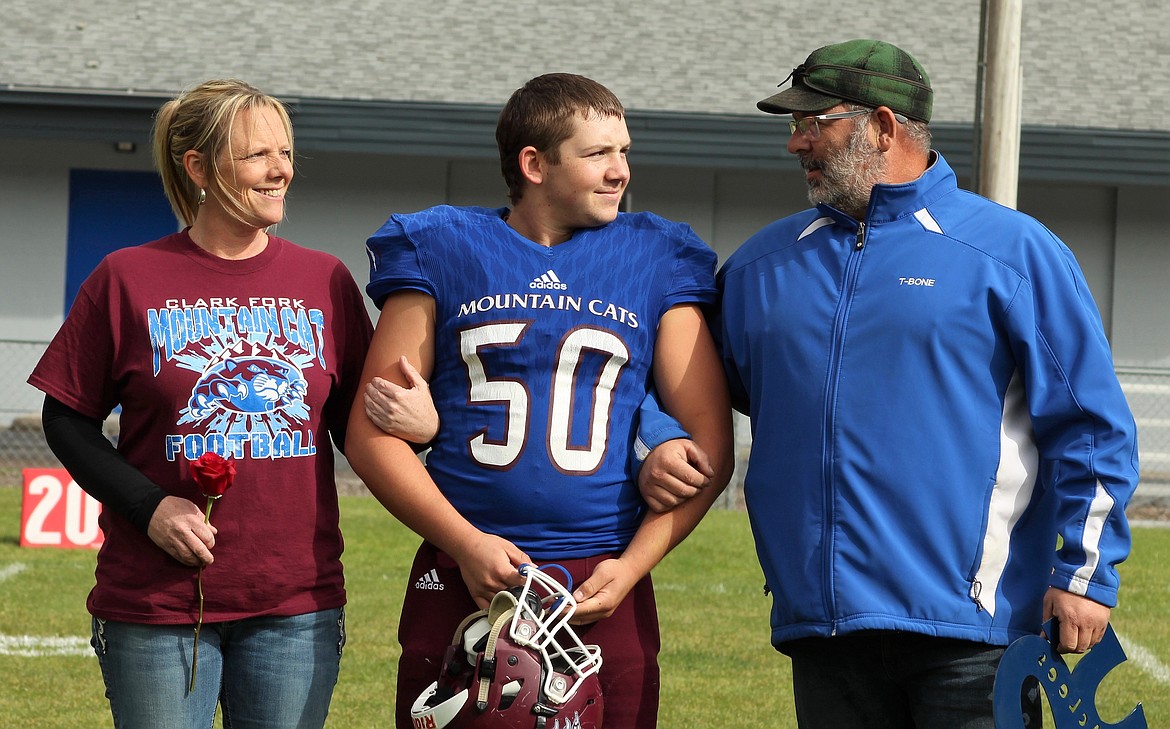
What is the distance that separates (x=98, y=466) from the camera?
304 centimetres

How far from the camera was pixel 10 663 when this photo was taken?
6.35 meters

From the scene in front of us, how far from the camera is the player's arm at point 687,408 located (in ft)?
9.79

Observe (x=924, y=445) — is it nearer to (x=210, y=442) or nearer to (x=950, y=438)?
(x=950, y=438)

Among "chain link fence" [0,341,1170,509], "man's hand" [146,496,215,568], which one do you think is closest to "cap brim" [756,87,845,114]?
"man's hand" [146,496,215,568]

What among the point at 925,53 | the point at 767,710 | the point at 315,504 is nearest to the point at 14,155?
the point at 925,53

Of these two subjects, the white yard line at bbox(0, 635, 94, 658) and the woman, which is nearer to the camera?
the woman

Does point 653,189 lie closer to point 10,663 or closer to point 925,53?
point 925,53

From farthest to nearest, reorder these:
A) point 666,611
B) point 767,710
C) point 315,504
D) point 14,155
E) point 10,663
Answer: point 14,155, point 666,611, point 10,663, point 767,710, point 315,504

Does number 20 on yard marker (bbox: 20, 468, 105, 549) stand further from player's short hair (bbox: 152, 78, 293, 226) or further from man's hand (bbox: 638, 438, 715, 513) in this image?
man's hand (bbox: 638, 438, 715, 513)

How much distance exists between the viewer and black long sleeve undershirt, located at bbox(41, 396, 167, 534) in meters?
2.99

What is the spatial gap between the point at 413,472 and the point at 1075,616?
4.42ft

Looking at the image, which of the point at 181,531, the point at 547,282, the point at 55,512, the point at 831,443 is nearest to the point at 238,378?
the point at 181,531

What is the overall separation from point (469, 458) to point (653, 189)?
1319 cm

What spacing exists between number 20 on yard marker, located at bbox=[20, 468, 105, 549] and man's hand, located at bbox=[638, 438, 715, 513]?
6.72 metres
